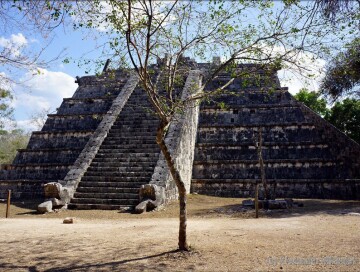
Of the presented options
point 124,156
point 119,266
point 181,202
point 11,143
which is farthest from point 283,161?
point 11,143

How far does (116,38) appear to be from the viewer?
6211mm

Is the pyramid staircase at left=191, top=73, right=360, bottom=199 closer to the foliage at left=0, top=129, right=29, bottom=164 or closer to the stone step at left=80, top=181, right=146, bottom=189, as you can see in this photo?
the stone step at left=80, top=181, right=146, bottom=189

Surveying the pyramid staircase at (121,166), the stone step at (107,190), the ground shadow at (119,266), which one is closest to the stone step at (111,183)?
the pyramid staircase at (121,166)

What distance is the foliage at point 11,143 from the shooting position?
41.3 meters

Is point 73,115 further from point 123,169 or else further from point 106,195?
point 106,195

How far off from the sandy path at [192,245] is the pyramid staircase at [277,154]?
4.25 meters

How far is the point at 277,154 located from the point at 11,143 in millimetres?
40081

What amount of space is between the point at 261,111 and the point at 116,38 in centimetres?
1015

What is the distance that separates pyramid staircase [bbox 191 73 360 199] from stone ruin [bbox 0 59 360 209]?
37 millimetres

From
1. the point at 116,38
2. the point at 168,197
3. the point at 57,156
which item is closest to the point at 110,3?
the point at 116,38

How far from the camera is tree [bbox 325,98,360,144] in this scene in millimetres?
21234

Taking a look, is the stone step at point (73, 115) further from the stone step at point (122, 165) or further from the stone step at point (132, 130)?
the stone step at point (122, 165)

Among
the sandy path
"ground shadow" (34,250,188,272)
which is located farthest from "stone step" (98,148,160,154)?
"ground shadow" (34,250,188,272)

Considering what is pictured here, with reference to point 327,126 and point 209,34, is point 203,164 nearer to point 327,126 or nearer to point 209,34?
point 327,126
